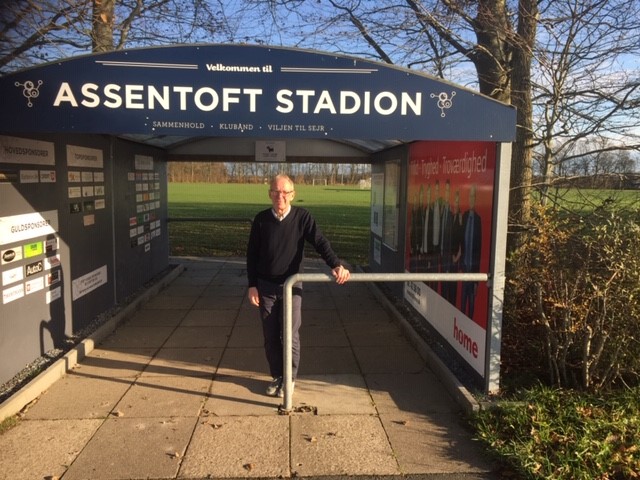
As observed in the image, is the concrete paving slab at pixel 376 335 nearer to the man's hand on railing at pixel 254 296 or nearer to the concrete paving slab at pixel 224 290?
the man's hand on railing at pixel 254 296

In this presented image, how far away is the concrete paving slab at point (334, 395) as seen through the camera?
4.02 m

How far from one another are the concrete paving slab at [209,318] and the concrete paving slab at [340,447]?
2830mm

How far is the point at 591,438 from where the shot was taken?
132 inches

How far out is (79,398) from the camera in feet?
13.7

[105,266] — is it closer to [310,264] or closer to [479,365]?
[479,365]

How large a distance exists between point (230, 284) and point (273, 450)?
5689mm

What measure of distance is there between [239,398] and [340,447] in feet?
3.57

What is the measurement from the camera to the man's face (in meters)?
3.96

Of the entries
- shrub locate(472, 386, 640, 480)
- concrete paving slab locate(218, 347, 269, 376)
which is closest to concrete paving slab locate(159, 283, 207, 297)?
concrete paving slab locate(218, 347, 269, 376)

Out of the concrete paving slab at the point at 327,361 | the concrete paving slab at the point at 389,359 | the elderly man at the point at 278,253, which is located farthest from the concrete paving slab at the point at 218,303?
the elderly man at the point at 278,253

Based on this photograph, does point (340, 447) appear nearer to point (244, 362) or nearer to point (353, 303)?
point (244, 362)

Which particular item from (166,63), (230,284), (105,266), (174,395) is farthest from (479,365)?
(230,284)

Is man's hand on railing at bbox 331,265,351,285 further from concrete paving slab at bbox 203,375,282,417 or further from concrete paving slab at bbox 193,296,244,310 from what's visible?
concrete paving slab at bbox 193,296,244,310

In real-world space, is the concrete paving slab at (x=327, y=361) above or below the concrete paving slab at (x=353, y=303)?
below
